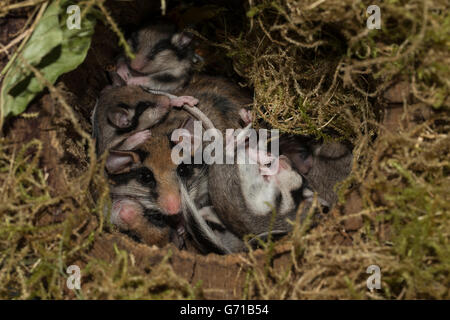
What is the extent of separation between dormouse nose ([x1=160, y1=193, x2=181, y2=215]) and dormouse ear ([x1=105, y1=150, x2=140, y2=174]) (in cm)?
37

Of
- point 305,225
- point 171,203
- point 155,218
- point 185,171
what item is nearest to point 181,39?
point 185,171

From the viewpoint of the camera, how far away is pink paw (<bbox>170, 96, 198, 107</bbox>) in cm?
342

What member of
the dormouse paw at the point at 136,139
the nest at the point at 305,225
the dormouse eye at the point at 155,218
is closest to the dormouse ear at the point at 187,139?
the dormouse paw at the point at 136,139

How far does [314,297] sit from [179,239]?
148 cm

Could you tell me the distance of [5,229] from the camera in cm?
208

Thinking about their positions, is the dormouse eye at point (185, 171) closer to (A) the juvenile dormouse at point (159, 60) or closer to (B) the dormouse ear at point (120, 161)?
(B) the dormouse ear at point (120, 161)

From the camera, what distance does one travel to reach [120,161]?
126 inches

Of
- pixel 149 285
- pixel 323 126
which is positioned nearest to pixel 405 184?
pixel 323 126

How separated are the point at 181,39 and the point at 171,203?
54.8 inches

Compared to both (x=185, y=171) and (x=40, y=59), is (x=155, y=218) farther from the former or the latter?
(x=40, y=59)

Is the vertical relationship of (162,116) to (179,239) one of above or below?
above

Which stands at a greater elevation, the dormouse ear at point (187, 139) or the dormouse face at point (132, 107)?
the dormouse face at point (132, 107)

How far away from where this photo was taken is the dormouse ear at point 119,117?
10.7 ft

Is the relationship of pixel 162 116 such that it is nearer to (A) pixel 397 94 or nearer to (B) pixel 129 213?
(B) pixel 129 213
